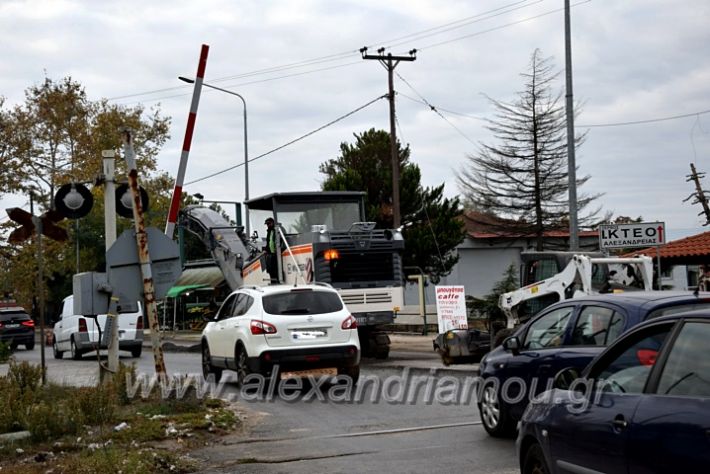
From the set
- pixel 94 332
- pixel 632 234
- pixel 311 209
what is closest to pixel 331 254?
pixel 311 209

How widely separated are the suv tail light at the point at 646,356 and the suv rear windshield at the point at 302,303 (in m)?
9.95

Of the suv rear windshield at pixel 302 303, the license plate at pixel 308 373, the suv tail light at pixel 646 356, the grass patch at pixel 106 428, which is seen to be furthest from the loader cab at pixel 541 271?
the suv tail light at pixel 646 356

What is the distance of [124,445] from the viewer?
32.9ft

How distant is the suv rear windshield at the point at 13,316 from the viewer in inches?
1377

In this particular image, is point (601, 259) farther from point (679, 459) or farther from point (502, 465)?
point (679, 459)

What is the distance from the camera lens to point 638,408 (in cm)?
527

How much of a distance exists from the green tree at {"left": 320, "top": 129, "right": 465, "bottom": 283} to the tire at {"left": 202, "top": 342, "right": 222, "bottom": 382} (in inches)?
1039

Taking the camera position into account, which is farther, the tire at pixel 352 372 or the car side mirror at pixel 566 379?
the tire at pixel 352 372

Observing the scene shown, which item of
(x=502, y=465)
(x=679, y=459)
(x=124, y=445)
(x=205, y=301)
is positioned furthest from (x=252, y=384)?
(x=205, y=301)

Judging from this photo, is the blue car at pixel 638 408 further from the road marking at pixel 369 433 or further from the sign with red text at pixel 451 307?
the sign with red text at pixel 451 307

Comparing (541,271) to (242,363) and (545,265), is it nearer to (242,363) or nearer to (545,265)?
(545,265)

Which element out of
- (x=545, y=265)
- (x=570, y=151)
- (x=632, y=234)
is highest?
(x=570, y=151)

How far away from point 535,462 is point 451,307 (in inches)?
599

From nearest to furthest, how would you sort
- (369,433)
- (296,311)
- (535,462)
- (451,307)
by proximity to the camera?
(535,462), (369,433), (296,311), (451,307)
